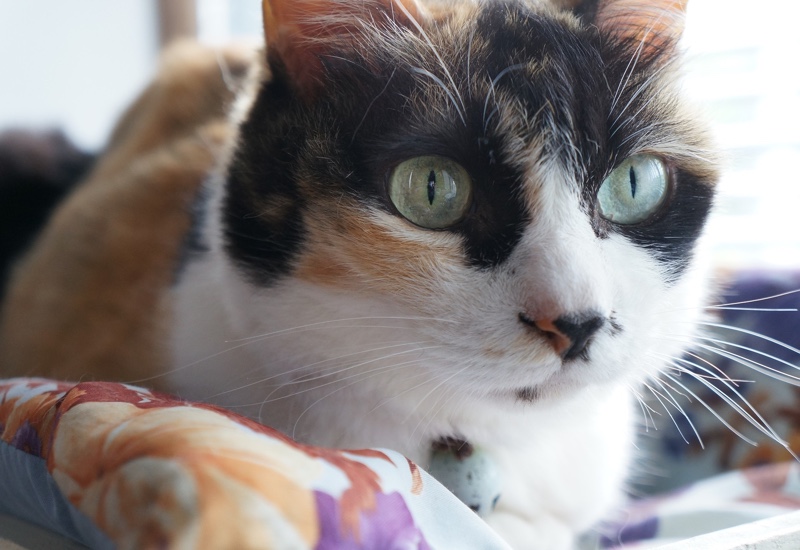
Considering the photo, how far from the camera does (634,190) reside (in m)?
0.74

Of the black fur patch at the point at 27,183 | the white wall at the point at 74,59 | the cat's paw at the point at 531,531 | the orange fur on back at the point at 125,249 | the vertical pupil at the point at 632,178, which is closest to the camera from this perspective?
the vertical pupil at the point at 632,178

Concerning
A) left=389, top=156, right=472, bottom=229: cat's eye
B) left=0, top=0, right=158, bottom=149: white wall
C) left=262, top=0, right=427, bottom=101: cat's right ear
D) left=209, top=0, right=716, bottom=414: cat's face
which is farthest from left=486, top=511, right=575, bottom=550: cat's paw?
left=0, top=0, right=158, bottom=149: white wall

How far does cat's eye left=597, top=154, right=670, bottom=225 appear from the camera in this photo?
28.5 inches

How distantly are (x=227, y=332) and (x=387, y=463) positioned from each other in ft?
1.11

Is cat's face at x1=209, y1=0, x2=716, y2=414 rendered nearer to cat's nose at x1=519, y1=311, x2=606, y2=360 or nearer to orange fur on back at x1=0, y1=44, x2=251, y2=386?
cat's nose at x1=519, y1=311, x2=606, y2=360

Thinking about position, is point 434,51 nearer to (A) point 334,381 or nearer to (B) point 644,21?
(B) point 644,21

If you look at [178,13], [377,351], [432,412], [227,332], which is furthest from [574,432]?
[178,13]

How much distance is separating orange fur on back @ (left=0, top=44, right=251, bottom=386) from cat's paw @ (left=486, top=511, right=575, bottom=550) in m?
0.49

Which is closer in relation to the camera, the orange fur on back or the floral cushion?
the floral cushion

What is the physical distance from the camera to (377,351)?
717 millimetres

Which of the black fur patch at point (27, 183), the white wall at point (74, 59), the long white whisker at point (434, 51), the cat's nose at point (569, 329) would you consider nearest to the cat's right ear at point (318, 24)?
the long white whisker at point (434, 51)

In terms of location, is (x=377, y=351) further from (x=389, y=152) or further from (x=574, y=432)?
(x=574, y=432)

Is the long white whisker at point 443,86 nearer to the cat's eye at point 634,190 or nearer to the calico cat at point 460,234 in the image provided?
the calico cat at point 460,234

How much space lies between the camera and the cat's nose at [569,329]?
63 centimetres
